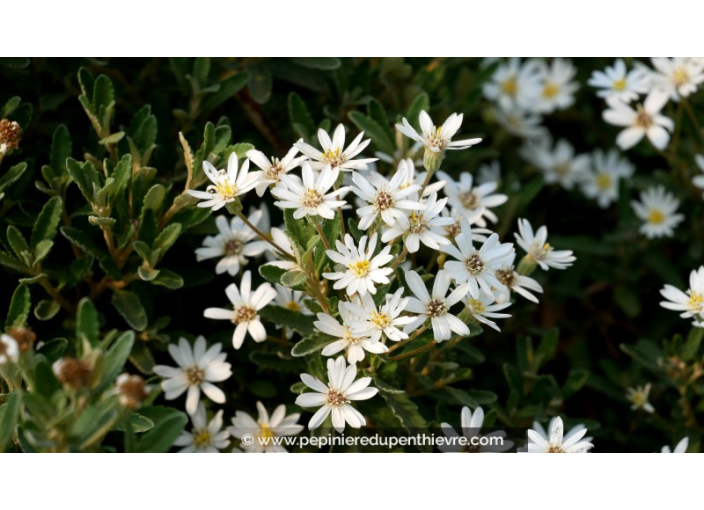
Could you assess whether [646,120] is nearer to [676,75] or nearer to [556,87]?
[676,75]

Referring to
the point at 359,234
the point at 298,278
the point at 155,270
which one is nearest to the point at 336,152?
the point at 359,234

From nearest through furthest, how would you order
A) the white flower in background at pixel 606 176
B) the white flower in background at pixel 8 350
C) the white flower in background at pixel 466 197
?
the white flower in background at pixel 8 350 < the white flower in background at pixel 466 197 < the white flower in background at pixel 606 176

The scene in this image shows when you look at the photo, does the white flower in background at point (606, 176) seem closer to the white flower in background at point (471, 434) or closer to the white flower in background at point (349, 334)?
the white flower in background at point (471, 434)

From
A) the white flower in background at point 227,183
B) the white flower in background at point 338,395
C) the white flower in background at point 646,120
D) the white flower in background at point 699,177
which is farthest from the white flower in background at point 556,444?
→ the white flower in background at point 646,120

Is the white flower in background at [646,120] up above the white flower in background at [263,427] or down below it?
above

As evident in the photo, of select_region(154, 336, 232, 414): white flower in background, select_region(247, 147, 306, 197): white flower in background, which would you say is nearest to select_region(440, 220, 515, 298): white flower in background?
select_region(247, 147, 306, 197): white flower in background

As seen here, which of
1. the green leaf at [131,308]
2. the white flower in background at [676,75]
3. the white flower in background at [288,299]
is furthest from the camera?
the white flower in background at [676,75]

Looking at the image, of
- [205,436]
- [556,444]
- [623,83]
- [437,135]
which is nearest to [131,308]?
[205,436]

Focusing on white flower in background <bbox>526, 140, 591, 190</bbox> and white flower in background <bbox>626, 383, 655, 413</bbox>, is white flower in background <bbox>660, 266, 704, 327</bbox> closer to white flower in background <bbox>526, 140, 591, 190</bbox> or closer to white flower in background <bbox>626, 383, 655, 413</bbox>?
white flower in background <bbox>626, 383, 655, 413</bbox>
